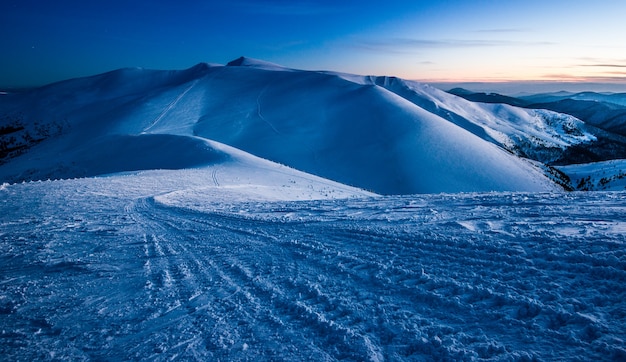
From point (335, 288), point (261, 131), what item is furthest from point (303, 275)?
point (261, 131)

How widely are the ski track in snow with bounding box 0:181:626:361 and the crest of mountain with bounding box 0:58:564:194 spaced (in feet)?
58.8

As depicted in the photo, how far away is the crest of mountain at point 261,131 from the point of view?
94.8ft

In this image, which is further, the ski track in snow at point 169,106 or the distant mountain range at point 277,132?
the ski track in snow at point 169,106

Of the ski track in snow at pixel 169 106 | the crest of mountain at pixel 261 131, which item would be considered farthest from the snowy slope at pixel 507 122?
the ski track in snow at pixel 169 106

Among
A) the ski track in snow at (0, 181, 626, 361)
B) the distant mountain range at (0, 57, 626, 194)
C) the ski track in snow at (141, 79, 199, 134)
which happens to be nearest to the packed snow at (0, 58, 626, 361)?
the ski track in snow at (0, 181, 626, 361)

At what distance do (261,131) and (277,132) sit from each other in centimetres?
228

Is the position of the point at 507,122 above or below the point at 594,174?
above

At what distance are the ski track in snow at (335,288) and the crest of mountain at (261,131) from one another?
17930 millimetres

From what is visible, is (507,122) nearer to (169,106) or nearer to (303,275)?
(169,106)

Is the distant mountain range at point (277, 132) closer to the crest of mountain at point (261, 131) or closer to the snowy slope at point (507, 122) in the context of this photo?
the crest of mountain at point (261, 131)

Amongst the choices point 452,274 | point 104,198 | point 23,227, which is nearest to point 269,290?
point 452,274

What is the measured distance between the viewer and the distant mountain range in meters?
29.0

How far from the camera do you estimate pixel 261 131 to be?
44.0 metres

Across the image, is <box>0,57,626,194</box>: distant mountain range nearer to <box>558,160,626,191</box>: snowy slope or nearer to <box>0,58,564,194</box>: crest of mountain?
<box>0,58,564,194</box>: crest of mountain
